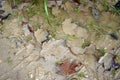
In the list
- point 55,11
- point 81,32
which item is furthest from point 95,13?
point 55,11

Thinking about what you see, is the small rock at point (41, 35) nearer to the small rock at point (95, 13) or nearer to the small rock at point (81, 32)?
the small rock at point (81, 32)

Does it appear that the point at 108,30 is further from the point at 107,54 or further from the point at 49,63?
the point at 49,63

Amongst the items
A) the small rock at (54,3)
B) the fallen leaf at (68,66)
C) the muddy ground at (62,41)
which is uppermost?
Result: the small rock at (54,3)

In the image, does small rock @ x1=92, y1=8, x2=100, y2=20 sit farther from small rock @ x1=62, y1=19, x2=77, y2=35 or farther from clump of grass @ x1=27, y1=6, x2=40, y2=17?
clump of grass @ x1=27, y1=6, x2=40, y2=17

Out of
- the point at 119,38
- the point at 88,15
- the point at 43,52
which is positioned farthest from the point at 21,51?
the point at 119,38

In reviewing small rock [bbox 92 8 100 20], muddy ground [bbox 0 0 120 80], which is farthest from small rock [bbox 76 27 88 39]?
small rock [bbox 92 8 100 20]

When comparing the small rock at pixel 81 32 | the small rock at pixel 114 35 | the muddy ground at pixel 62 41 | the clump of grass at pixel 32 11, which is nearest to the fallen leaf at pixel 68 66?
the muddy ground at pixel 62 41

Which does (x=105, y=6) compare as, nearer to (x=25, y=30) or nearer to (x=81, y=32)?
(x=81, y=32)

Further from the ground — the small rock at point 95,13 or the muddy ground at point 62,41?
the small rock at point 95,13
